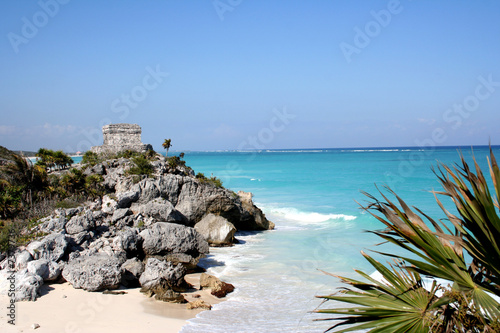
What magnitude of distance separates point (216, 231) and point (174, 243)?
11.6 feet

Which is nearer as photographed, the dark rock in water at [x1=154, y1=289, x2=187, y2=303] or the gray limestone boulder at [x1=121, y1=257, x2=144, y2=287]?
the dark rock in water at [x1=154, y1=289, x2=187, y2=303]

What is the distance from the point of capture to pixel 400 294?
127 inches

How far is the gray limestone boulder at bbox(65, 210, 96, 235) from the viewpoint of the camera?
12.6 m

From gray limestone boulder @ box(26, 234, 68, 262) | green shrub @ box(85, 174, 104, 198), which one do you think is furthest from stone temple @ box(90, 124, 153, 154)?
gray limestone boulder @ box(26, 234, 68, 262)

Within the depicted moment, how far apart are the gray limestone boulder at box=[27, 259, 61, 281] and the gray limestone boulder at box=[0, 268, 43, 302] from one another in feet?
0.79

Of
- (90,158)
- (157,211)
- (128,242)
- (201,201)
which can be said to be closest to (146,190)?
(157,211)

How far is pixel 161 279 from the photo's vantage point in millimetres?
10180

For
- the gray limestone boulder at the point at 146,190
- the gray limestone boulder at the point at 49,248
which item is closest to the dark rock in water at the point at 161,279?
the gray limestone boulder at the point at 49,248

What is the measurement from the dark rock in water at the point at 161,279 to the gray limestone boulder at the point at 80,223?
348cm

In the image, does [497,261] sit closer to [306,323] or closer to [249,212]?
[306,323]

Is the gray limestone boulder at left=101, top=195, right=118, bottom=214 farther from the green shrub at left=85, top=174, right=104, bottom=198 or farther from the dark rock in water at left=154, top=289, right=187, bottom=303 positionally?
the dark rock in water at left=154, top=289, right=187, bottom=303

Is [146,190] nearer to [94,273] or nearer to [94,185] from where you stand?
[94,185]

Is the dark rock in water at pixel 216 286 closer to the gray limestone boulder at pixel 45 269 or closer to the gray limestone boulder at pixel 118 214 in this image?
the gray limestone boulder at pixel 45 269

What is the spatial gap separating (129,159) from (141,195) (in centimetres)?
441
